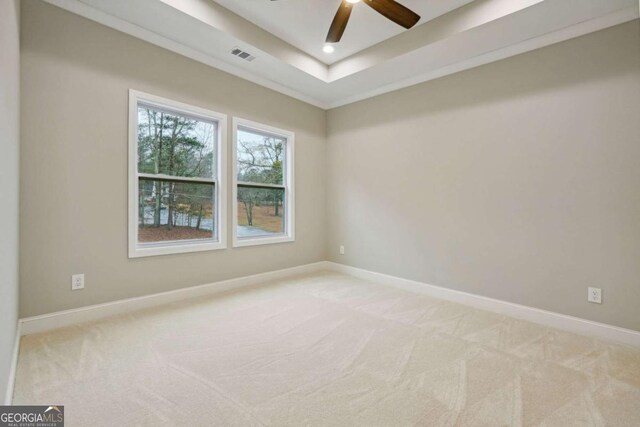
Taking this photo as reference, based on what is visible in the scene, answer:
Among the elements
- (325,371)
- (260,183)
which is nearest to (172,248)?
(260,183)

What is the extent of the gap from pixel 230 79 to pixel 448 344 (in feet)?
12.5

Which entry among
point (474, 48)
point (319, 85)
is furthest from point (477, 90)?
point (319, 85)

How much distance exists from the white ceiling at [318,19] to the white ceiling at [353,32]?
0.01 meters

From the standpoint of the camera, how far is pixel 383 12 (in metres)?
2.42

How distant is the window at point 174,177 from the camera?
9.87ft

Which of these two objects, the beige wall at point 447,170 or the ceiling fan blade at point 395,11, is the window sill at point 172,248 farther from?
the ceiling fan blade at point 395,11

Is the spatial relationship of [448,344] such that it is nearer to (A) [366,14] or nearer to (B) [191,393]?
(B) [191,393]

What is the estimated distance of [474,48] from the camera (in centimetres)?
311

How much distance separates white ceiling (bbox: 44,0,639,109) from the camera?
2.58 m

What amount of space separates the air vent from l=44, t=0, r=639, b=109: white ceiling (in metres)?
0.07

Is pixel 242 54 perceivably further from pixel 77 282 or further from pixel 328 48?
pixel 77 282

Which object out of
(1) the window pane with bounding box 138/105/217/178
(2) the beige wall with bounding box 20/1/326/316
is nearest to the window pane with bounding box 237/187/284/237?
(1) the window pane with bounding box 138/105/217/178

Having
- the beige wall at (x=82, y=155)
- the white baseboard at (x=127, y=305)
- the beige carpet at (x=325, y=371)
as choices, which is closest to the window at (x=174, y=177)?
the beige wall at (x=82, y=155)

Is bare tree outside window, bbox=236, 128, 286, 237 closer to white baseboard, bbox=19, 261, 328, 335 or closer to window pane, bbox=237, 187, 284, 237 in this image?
window pane, bbox=237, 187, 284, 237
